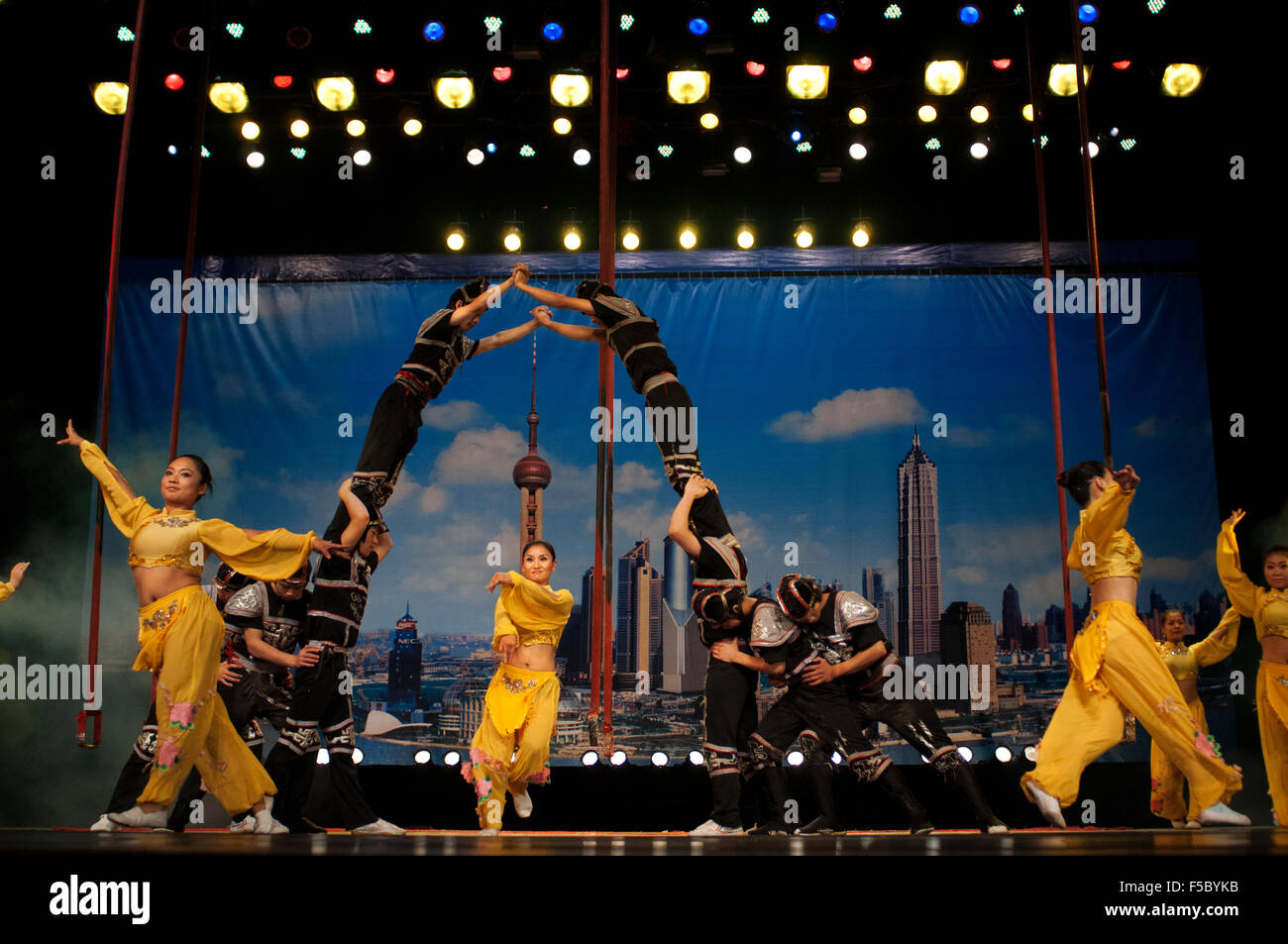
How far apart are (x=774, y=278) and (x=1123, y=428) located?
2.72 m

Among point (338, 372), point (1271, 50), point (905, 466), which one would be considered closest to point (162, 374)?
point (338, 372)

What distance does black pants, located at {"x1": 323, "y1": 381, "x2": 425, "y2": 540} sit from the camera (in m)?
4.43

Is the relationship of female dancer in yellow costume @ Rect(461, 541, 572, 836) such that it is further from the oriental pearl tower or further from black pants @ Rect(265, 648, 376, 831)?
the oriental pearl tower

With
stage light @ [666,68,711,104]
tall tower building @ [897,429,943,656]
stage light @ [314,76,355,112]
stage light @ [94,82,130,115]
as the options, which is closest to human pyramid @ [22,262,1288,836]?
tall tower building @ [897,429,943,656]

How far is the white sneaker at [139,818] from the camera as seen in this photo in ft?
11.9

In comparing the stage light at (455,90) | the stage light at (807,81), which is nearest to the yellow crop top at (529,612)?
the stage light at (455,90)

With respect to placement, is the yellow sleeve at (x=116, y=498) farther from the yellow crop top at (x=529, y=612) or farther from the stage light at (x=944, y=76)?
the stage light at (x=944, y=76)

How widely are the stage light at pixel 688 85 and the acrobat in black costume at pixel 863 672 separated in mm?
3381

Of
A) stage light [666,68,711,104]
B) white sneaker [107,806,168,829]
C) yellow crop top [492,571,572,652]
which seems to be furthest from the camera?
stage light [666,68,711,104]

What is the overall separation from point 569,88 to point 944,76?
237 centimetres

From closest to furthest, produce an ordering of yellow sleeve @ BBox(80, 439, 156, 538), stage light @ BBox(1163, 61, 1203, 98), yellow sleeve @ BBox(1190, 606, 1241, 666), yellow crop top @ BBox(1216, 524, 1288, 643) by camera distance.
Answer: yellow sleeve @ BBox(80, 439, 156, 538) < yellow crop top @ BBox(1216, 524, 1288, 643) < yellow sleeve @ BBox(1190, 606, 1241, 666) < stage light @ BBox(1163, 61, 1203, 98)

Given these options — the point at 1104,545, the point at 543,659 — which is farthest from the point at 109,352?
the point at 1104,545
